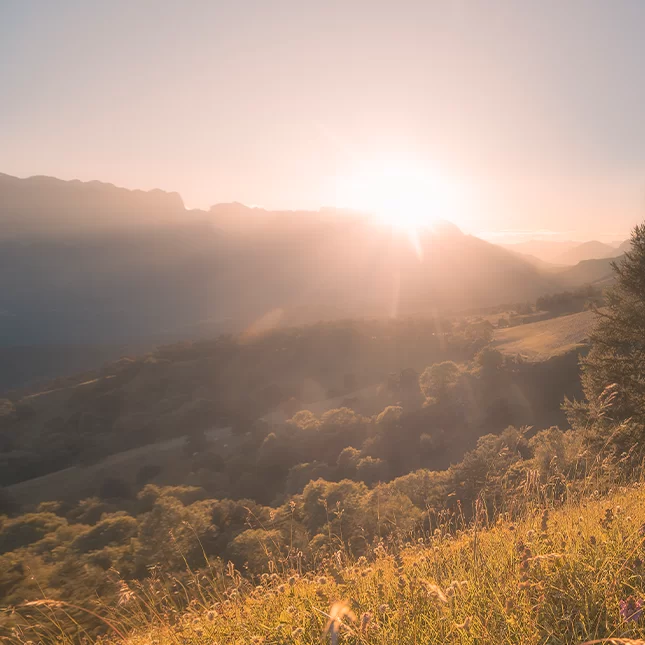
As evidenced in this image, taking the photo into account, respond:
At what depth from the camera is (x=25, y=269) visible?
186 meters

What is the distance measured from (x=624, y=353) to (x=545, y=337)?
135 feet

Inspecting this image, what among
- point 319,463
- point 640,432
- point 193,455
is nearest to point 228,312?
point 193,455

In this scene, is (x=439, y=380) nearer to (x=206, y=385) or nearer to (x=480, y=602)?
(x=480, y=602)

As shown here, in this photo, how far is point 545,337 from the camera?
49.7 m

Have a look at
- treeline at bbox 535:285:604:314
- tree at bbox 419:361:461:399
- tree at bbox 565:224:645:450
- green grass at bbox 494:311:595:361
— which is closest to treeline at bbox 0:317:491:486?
green grass at bbox 494:311:595:361

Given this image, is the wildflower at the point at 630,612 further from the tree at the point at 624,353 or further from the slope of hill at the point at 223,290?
the slope of hill at the point at 223,290

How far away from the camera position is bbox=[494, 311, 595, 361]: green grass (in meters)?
42.0

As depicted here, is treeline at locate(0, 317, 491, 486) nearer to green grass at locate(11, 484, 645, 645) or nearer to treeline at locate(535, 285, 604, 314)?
treeline at locate(535, 285, 604, 314)

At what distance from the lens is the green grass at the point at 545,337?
42.0m

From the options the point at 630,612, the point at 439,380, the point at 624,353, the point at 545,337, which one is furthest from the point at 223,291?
the point at 630,612

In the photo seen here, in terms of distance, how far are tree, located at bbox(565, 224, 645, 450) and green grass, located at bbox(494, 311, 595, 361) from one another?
1093 inches

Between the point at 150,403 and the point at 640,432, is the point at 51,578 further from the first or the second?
the point at 150,403

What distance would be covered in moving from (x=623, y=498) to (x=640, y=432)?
9.54m

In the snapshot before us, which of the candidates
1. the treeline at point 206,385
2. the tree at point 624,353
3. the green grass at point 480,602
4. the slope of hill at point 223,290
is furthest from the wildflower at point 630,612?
the slope of hill at point 223,290
